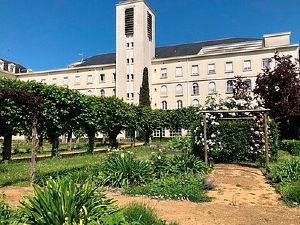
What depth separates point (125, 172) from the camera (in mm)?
8820

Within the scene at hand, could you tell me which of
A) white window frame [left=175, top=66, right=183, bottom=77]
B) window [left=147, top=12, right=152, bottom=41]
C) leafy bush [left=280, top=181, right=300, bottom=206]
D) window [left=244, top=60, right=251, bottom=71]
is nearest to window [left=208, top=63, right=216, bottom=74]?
white window frame [left=175, top=66, right=183, bottom=77]

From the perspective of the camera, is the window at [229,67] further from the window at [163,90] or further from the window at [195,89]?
the window at [163,90]

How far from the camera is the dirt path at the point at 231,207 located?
17.8 feet

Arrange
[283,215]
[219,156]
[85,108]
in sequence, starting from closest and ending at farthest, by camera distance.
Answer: [283,215], [219,156], [85,108]

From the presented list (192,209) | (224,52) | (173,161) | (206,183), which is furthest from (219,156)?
(224,52)

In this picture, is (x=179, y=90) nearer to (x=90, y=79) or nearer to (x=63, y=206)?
(x=90, y=79)

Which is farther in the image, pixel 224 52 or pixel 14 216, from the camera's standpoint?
pixel 224 52

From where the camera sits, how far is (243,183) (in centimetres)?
917

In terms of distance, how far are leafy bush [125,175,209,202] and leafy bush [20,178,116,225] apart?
3.01 meters

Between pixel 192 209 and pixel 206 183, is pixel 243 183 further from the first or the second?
pixel 192 209

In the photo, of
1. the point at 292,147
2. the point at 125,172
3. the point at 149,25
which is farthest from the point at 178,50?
the point at 125,172

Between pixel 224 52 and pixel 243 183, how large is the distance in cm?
4351

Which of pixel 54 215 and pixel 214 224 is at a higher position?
pixel 54 215


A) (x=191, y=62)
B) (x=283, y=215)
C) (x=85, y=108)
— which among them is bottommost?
(x=283, y=215)
